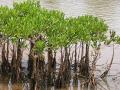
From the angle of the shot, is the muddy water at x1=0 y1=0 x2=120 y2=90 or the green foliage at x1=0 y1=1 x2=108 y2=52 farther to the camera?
the muddy water at x1=0 y1=0 x2=120 y2=90

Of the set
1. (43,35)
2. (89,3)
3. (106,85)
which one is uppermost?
(89,3)

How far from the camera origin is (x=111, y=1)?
25.6 metres

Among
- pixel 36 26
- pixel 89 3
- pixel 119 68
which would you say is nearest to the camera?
pixel 36 26

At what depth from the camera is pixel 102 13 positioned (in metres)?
20.6

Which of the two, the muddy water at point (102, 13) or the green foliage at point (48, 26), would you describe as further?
the muddy water at point (102, 13)

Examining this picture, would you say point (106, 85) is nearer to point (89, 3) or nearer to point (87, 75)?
point (87, 75)

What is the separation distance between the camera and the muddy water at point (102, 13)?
1048cm

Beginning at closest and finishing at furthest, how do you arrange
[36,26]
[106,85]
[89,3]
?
[36,26] < [106,85] < [89,3]

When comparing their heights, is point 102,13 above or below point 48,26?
above

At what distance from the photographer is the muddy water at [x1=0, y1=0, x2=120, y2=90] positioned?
412 inches

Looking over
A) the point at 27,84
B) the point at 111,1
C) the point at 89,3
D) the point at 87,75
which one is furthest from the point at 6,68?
the point at 111,1

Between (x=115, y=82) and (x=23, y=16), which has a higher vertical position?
(x=23, y=16)

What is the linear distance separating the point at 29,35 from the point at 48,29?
51 cm

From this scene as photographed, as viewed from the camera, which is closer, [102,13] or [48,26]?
[48,26]
